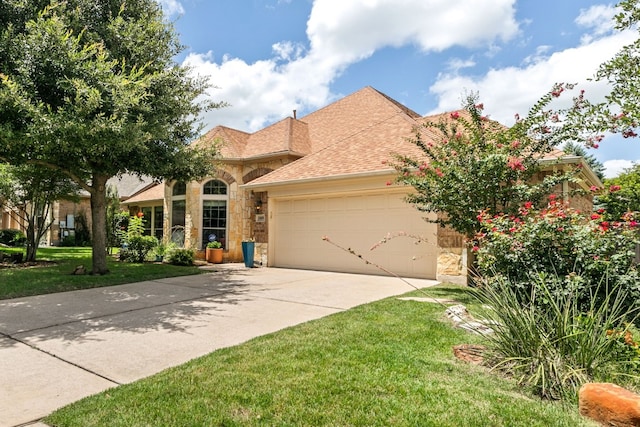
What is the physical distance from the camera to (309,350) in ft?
13.5

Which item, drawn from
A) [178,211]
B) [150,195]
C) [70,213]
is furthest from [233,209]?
[70,213]

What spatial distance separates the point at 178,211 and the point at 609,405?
15.9m

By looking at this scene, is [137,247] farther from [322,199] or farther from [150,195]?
[322,199]

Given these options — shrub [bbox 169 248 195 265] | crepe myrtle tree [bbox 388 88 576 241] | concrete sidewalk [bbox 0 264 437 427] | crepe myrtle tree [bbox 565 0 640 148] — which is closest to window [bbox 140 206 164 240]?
shrub [bbox 169 248 195 265]

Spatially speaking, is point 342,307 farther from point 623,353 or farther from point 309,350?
point 623,353

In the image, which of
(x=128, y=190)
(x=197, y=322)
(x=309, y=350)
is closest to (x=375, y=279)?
(x=197, y=322)

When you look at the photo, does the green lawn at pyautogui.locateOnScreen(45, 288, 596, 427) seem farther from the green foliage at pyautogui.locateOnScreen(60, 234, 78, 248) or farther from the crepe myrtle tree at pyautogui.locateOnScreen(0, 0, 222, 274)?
the green foliage at pyautogui.locateOnScreen(60, 234, 78, 248)

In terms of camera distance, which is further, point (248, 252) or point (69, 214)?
point (69, 214)

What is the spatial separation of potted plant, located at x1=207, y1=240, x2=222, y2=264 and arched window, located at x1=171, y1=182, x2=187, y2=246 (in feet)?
5.96

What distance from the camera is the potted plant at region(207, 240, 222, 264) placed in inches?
579

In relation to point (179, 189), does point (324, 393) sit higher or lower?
lower

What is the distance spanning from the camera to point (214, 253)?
1470cm

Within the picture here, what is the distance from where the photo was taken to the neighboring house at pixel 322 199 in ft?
34.8

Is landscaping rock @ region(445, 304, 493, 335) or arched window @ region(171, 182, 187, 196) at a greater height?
arched window @ region(171, 182, 187, 196)
